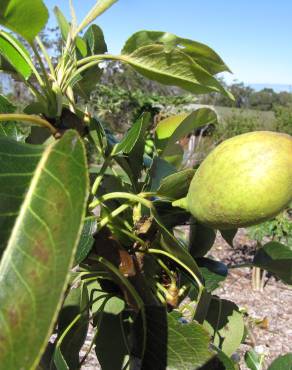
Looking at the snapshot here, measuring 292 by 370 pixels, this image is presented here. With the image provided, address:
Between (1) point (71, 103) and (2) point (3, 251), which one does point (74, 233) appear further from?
(1) point (71, 103)

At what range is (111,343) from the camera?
70cm

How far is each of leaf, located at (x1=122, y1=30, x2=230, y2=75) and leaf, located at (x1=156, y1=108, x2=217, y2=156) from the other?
0.09 m

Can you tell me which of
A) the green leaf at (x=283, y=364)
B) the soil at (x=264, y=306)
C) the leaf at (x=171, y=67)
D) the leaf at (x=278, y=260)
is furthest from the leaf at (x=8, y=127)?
the soil at (x=264, y=306)

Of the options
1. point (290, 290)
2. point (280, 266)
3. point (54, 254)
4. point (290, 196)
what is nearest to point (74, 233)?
point (54, 254)

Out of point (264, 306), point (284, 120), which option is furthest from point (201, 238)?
point (284, 120)

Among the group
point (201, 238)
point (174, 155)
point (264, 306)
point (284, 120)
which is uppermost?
point (174, 155)

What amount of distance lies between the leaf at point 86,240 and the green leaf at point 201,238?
0.24 metres

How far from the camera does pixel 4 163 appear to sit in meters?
0.42

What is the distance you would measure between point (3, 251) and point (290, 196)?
291mm

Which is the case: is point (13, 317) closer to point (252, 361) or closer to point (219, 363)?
point (219, 363)

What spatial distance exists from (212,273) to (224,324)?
0.13m

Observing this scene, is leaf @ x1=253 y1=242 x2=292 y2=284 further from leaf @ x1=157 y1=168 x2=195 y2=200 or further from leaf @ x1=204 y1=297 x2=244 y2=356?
leaf @ x1=157 y1=168 x2=195 y2=200

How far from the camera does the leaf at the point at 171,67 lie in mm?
607

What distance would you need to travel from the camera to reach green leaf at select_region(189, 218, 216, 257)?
74cm
